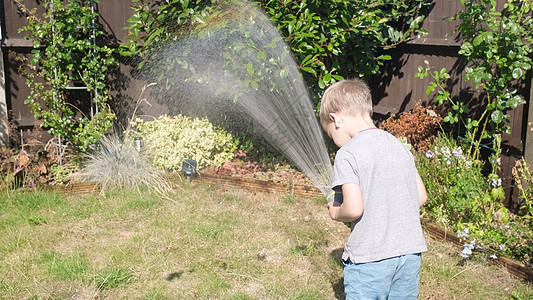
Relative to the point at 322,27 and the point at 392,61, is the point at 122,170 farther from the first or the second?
the point at 392,61

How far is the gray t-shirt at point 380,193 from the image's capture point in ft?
7.48

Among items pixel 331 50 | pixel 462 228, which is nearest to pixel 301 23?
pixel 331 50

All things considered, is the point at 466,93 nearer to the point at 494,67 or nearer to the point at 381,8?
the point at 494,67

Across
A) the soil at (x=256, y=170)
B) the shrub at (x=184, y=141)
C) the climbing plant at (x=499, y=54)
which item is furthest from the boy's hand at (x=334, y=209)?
the shrub at (x=184, y=141)

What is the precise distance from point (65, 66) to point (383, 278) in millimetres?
5223

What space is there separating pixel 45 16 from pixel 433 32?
4515 millimetres

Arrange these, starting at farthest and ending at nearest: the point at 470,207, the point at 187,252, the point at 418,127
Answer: the point at 418,127 < the point at 470,207 < the point at 187,252

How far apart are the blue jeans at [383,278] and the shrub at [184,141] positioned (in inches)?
164

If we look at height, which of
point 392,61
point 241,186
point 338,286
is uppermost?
point 392,61

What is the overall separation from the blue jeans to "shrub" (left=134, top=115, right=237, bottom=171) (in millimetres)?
4170

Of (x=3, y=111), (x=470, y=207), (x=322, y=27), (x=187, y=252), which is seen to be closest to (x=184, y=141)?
(x=322, y=27)

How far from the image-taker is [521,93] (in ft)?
15.7

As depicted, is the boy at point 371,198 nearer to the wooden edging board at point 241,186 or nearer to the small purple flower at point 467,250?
the small purple flower at point 467,250

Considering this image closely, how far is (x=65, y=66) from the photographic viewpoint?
636 centimetres
